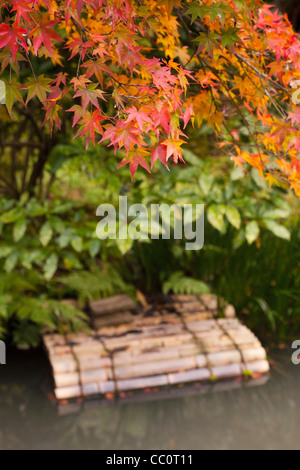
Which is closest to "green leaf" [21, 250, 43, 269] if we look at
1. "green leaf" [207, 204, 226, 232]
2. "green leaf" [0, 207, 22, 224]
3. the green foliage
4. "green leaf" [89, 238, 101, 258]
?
the green foliage

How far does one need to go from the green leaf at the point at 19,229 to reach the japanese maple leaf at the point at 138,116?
1.91 metres

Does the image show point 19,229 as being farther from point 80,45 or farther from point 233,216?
point 80,45

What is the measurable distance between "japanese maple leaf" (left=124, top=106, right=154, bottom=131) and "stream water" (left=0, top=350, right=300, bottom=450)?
1714 mm

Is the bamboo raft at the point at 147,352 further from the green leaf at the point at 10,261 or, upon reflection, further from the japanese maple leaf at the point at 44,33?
the japanese maple leaf at the point at 44,33

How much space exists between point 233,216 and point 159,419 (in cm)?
132

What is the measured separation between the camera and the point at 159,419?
2.90 m

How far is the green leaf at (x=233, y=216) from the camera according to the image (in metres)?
3.39

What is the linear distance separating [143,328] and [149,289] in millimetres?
501

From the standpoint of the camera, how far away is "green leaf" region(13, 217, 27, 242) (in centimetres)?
343

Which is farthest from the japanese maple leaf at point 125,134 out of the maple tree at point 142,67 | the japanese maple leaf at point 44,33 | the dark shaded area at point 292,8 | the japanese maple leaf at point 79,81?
the dark shaded area at point 292,8

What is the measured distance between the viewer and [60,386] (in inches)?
121

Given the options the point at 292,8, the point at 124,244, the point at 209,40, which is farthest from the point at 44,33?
the point at 292,8

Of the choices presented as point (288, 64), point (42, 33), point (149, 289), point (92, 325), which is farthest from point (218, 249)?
point (42, 33)

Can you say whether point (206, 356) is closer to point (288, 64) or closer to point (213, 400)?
point (213, 400)
